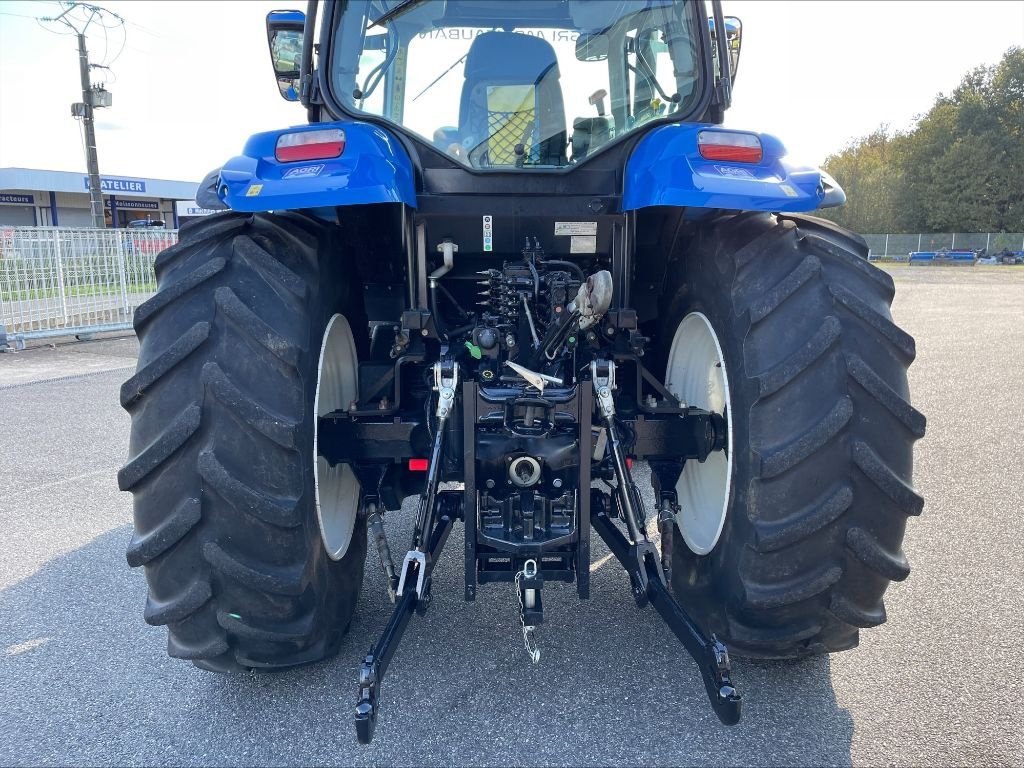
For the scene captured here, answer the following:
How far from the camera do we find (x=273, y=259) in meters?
2.29

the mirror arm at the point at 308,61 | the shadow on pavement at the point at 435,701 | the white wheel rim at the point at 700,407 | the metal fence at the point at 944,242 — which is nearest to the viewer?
the shadow on pavement at the point at 435,701

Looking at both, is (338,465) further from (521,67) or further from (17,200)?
(17,200)

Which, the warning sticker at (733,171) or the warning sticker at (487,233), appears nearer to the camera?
the warning sticker at (733,171)

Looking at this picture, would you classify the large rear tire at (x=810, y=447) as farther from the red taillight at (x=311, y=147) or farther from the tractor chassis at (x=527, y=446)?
Result: the red taillight at (x=311, y=147)

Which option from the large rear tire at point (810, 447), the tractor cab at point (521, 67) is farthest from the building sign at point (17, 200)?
the large rear tire at point (810, 447)

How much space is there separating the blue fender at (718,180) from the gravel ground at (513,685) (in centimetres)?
159

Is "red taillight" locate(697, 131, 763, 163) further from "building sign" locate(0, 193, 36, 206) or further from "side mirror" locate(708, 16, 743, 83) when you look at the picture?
"building sign" locate(0, 193, 36, 206)

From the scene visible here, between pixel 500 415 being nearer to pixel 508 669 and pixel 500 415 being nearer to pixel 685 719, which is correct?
pixel 508 669

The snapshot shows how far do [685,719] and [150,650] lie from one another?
1.99 m

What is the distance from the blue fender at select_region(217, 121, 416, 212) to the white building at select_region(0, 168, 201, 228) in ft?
125

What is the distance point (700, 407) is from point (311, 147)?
5.54 ft

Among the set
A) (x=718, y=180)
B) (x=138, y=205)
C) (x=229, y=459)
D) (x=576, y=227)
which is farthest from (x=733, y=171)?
(x=138, y=205)

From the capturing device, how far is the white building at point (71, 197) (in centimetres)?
3906

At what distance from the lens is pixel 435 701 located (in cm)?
243
